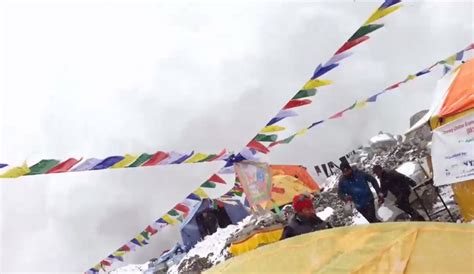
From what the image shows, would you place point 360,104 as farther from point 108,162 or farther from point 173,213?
point 108,162

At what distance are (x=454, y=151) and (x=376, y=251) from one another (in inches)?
155

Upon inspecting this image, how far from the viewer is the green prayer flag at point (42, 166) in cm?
703

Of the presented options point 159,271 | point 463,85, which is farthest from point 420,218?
point 159,271

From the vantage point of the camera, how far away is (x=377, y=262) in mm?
3686

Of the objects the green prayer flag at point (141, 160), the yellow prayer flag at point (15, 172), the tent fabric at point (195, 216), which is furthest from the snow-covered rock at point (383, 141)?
the yellow prayer flag at point (15, 172)

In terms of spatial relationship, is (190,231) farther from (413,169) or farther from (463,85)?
(463,85)

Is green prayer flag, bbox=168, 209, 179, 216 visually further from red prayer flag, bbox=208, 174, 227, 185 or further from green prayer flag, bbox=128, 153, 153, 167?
green prayer flag, bbox=128, 153, 153, 167

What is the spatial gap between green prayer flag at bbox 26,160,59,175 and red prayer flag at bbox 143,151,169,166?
1.56 metres

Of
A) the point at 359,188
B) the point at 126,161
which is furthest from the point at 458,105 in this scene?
the point at 126,161

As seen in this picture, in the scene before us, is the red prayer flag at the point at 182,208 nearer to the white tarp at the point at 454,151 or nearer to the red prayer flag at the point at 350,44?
the red prayer flag at the point at 350,44

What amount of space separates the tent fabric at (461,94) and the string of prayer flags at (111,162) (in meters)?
3.15

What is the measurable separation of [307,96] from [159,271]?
28.4 ft

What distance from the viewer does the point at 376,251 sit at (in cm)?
374

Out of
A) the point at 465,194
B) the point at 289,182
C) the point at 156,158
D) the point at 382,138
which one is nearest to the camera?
the point at 465,194
